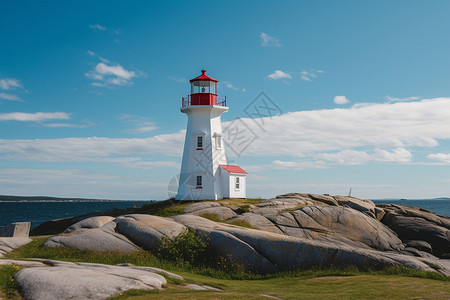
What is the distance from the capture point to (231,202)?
37625 millimetres

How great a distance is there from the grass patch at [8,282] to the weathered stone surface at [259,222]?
17.6 m

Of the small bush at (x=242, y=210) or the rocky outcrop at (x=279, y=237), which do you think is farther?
the small bush at (x=242, y=210)

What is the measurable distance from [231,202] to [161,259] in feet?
60.4

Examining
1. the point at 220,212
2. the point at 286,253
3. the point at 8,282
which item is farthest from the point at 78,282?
the point at 220,212

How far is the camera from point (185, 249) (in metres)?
20.0

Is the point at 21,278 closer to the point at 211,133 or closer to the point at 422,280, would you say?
the point at 422,280

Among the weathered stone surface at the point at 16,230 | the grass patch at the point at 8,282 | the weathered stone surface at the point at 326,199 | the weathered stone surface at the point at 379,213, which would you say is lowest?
the grass patch at the point at 8,282

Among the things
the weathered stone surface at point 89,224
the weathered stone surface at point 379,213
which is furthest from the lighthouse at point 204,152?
the weathered stone surface at point 89,224

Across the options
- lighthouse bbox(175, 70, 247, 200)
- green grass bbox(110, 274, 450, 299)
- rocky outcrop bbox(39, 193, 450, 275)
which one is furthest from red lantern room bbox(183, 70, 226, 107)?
green grass bbox(110, 274, 450, 299)

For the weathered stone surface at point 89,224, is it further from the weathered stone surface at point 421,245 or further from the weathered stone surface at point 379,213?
the weathered stone surface at point 379,213

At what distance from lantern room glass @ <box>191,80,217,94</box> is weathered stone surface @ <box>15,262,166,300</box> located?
95.2 ft

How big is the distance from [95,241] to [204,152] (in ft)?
69.8

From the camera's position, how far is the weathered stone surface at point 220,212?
31194 mm

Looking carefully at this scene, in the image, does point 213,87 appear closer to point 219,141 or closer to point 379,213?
point 219,141
